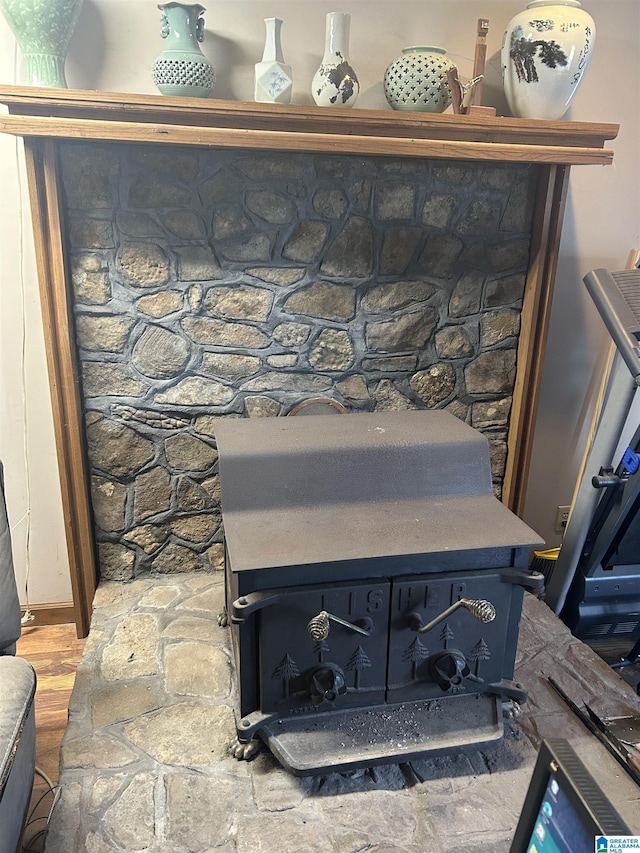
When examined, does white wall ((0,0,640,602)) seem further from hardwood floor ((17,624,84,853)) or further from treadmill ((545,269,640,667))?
treadmill ((545,269,640,667))

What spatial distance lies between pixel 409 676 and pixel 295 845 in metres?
0.40

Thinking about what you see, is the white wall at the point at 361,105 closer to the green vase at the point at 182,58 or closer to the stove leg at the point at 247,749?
the green vase at the point at 182,58

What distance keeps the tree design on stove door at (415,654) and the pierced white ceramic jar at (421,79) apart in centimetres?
142

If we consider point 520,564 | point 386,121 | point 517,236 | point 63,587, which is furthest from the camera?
point 63,587

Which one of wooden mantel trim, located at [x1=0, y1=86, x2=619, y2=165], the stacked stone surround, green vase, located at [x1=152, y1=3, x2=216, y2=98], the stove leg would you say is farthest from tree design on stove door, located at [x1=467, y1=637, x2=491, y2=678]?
green vase, located at [x1=152, y1=3, x2=216, y2=98]

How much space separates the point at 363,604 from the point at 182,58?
145cm

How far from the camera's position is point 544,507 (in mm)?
2547

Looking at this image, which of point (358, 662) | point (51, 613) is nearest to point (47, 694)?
point (51, 613)

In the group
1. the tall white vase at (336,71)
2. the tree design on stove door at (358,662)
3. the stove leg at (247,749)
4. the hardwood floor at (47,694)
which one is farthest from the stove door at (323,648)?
the tall white vase at (336,71)

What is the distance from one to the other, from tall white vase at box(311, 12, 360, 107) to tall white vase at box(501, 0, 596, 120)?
1.50 feet

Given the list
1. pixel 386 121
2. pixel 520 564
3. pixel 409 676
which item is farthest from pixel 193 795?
pixel 386 121

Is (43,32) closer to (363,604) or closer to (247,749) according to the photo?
(363,604)

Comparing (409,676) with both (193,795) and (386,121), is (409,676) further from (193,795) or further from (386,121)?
(386,121)

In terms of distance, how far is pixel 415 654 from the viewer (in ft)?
4.61
